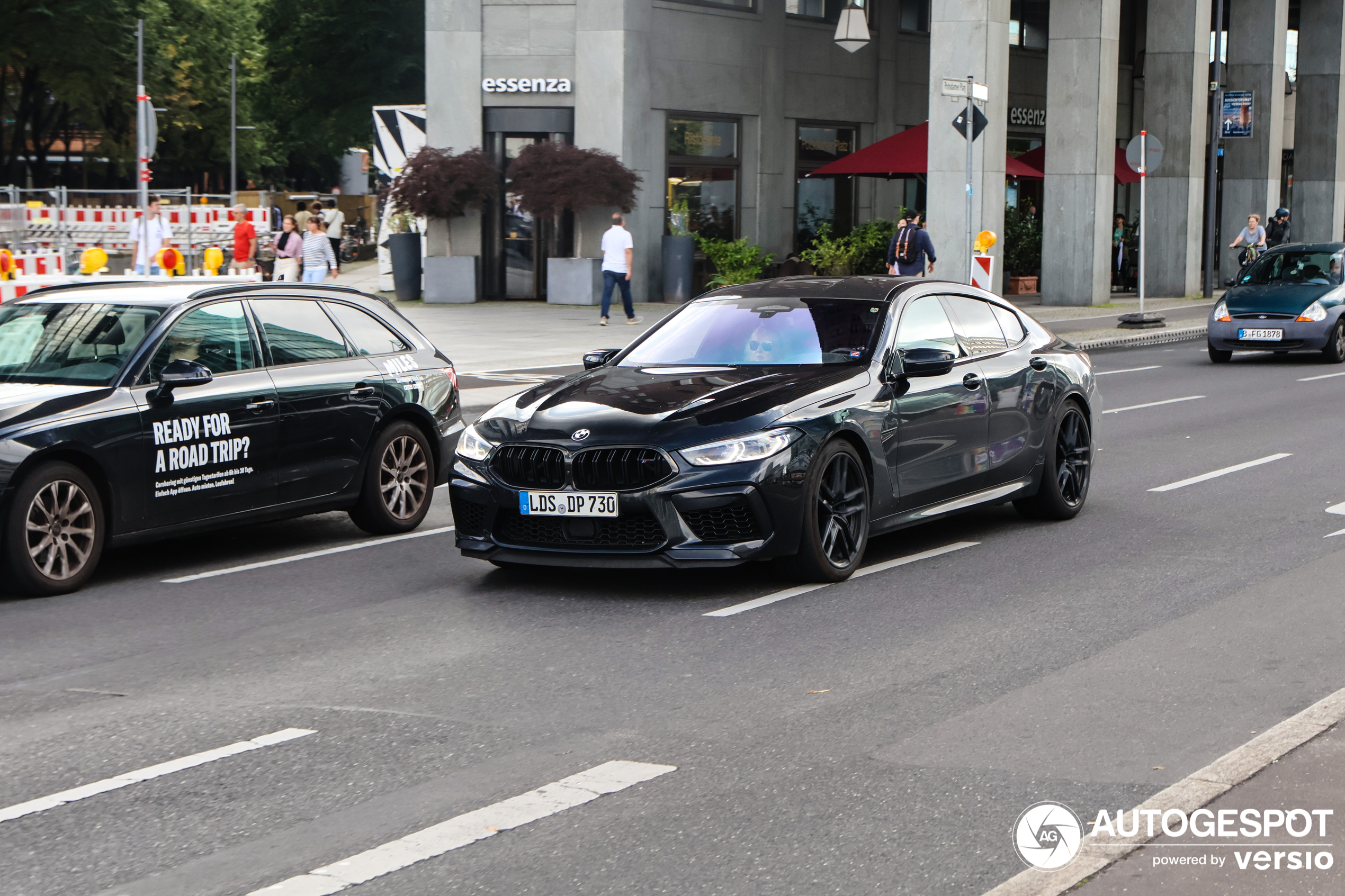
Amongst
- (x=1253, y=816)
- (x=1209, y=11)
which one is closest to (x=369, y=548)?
(x=1253, y=816)

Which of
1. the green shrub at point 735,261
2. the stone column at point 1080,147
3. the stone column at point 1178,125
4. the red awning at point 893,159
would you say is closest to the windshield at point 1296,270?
the red awning at point 893,159

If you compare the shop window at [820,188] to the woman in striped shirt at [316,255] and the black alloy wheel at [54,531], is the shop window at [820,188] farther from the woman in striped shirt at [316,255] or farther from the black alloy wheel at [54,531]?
the black alloy wheel at [54,531]

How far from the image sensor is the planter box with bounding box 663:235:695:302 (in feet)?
107

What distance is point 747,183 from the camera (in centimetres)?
3544

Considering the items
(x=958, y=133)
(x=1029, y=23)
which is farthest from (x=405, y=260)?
(x=1029, y=23)

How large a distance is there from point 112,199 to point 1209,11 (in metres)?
27.7

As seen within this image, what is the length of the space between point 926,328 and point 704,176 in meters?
25.5

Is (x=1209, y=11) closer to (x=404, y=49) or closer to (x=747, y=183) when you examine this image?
(x=747, y=183)

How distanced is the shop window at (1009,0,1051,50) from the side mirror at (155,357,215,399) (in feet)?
132

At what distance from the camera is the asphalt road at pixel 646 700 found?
181 inches

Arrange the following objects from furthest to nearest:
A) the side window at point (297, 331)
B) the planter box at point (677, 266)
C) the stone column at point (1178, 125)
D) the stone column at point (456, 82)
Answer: the stone column at point (1178, 125) < the planter box at point (677, 266) < the stone column at point (456, 82) < the side window at point (297, 331)

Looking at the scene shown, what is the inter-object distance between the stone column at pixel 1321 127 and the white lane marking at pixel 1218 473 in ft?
115

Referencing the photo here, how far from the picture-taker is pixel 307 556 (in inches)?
373

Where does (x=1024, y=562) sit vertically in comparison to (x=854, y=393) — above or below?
below
